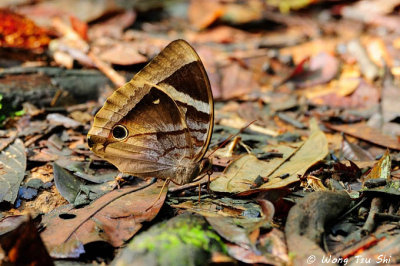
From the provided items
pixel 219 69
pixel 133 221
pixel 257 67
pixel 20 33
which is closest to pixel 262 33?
pixel 257 67

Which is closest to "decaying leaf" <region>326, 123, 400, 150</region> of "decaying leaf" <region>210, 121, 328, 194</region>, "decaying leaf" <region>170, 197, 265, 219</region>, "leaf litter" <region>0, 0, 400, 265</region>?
"leaf litter" <region>0, 0, 400, 265</region>

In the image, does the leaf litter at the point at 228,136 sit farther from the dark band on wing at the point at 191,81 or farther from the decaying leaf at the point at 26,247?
the dark band on wing at the point at 191,81

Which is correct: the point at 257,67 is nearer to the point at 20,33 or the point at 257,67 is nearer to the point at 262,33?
the point at 262,33

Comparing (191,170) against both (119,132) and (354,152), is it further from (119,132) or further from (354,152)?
(354,152)

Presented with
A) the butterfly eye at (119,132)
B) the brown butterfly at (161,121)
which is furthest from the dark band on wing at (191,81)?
the butterfly eye at (119,132)

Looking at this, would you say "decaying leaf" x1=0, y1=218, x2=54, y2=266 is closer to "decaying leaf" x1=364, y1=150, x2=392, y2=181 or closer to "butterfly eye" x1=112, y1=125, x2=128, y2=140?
"butterfly eye" x1=112, y1=125, x2=128, y2=140

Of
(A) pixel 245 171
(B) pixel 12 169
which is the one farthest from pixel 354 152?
(B) pixel 12 169
